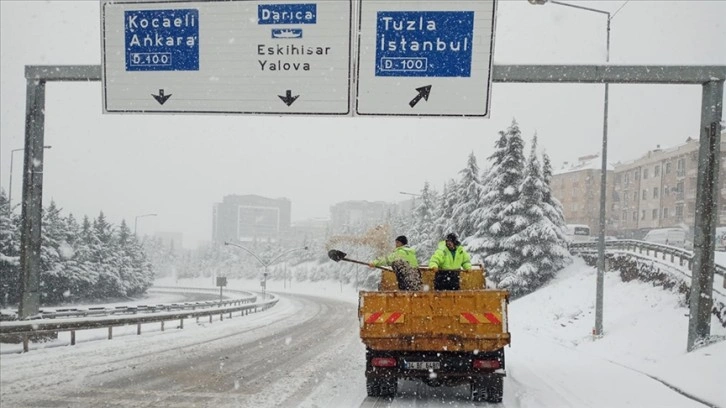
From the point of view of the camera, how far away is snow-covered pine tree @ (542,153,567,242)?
3638 centimetres

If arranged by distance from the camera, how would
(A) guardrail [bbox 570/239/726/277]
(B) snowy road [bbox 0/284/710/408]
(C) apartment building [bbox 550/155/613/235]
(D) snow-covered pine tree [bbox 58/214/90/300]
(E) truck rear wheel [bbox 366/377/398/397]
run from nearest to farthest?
(B) snowy road [bbox 0/284/710/408]
(E) truck rear wheel [bbox 366/377/398/397]
(A) guardrail [bbox 570/239/726/277]
(D) snow-covered pine tree [bbox 58/214/90/300]
(C) apartment building [bbox 550/155/613/235]

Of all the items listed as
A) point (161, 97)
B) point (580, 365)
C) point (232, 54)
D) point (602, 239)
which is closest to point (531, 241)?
point (602, 239)

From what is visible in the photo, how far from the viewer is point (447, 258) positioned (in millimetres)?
9438

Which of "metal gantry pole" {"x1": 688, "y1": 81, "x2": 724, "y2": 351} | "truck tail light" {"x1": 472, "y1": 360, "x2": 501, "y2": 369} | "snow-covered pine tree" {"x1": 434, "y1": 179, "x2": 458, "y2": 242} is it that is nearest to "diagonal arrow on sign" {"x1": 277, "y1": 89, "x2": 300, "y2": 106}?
"truck tail light" {"x1": 472, "y1": 360, "x2": 501, "y2": 369}

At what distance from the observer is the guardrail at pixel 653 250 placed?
64.1 ft

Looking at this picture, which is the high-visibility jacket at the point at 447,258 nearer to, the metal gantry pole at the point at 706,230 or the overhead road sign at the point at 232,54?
the overhead road sign at the point at 232,54

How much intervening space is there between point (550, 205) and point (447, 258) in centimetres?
2944

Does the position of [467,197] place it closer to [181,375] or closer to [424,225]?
[424,225]

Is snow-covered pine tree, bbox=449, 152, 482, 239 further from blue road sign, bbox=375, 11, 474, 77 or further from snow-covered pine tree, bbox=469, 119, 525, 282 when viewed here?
blue road sign, bbox=375, 11, 474, 77

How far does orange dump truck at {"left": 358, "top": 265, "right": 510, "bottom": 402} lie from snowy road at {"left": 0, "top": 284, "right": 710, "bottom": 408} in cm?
42

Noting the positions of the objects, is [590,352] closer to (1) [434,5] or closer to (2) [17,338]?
(1) [434,5]

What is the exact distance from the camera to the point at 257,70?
9422 mm

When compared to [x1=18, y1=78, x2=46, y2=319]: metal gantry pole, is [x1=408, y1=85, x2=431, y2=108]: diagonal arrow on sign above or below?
above

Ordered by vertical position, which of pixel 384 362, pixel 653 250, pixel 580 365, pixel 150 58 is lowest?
pixel 580 365
